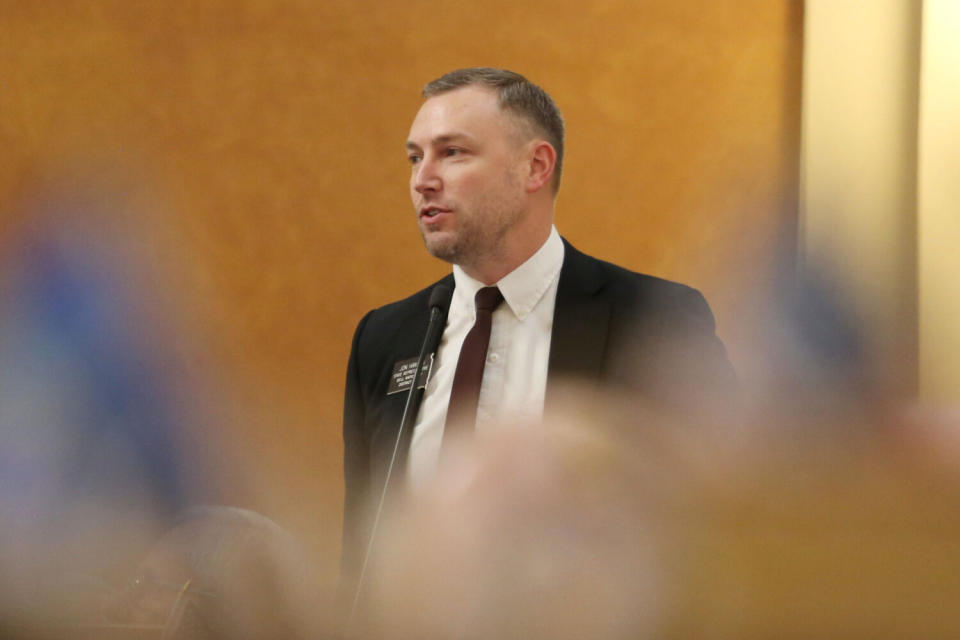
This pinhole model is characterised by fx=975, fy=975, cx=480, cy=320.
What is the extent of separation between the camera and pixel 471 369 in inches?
56.4

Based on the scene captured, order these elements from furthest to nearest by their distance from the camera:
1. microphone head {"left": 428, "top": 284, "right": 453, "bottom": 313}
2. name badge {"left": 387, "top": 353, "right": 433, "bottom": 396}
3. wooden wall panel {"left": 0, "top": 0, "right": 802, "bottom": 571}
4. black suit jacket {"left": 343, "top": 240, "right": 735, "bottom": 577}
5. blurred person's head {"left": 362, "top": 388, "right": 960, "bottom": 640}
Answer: wooden wall panel {"left": 0, "top": 0, "right": 802, "bottom": 571} < name badge {"left": 387, "top": 353, "right": 433, "bottom": 396} < black suit jacket {"left": 343, "top": 240, "right": 735, "bottom": 577} < microphone head {"left": 428, "top": 284, "right": 453, "bottom": 313} < blurred person's head {"left": 362, "top": 388, "right": 960, "bottom": 640}

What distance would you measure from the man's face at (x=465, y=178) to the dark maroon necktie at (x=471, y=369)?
0.07 meters

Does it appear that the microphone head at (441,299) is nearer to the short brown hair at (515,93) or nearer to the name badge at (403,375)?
the name badge at (403,375)

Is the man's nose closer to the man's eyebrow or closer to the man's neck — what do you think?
the man's eyebrow

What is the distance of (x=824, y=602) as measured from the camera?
354 mm

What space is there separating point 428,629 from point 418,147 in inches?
44.3

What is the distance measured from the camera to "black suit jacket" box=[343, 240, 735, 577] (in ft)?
4.48

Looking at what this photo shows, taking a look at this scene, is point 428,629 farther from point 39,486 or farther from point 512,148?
point 39,486

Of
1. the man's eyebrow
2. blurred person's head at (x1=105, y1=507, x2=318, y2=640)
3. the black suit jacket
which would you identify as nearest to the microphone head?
the black suit jacket

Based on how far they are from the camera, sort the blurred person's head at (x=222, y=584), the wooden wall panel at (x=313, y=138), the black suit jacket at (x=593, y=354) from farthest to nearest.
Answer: the wooden wall panel at (x=313, y=138) < the black suit jacket at (x=593, y=354) < the blurred person's head at (x=222, y=584)

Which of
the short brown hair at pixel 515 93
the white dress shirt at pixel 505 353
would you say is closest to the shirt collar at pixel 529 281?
the white dress shirt at pixel 505 353

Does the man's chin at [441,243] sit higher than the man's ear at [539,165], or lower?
lower

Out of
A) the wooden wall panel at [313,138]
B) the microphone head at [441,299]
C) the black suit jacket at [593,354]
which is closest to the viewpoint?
the microphone head at [441,299]

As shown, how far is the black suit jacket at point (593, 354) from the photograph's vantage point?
1365mm
